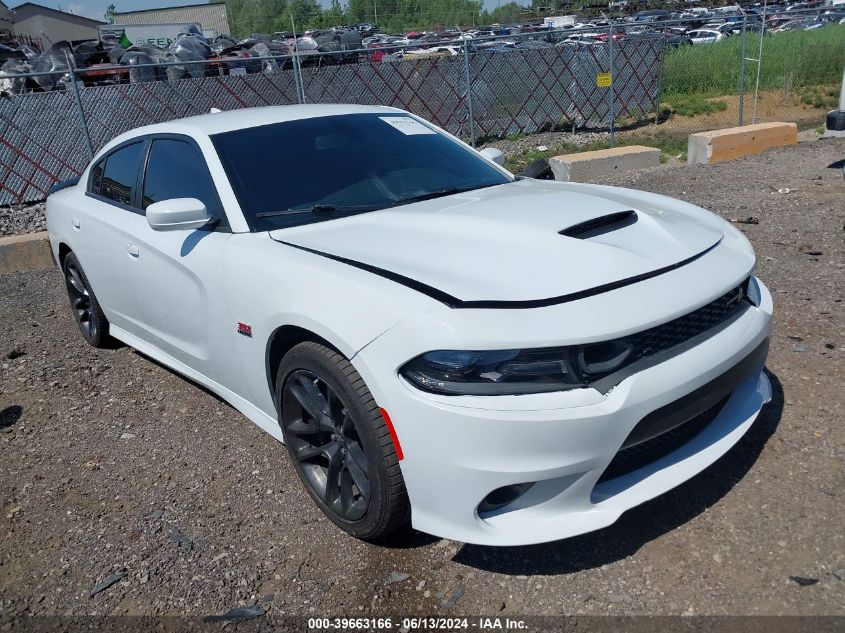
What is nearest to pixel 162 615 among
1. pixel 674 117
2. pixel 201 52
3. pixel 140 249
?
pixel 140 249

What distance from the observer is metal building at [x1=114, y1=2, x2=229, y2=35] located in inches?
2201

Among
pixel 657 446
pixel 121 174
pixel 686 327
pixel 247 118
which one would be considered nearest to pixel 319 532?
pixel 657 446

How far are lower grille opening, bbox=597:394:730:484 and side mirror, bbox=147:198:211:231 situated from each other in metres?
1.95

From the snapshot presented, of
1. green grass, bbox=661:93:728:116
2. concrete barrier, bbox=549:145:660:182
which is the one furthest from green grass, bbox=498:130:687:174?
concrete barrier, bbox=549:145:660:182

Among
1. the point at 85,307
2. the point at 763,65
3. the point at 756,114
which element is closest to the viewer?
the point at 85,307

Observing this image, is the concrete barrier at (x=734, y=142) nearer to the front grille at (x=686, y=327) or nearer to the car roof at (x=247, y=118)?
the car roof at (x=247, y=118)

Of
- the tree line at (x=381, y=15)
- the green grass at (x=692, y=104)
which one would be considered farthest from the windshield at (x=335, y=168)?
the tree line at (x=381, y=15)

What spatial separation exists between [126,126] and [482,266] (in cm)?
1179

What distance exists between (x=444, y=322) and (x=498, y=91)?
43.8ft

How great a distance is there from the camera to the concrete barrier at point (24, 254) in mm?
7531

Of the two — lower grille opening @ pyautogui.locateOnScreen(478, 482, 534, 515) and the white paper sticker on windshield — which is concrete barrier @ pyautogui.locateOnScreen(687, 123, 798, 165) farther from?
lower grille opening @ pyautogui.locateOnScreen(478, 482, 534, 515)

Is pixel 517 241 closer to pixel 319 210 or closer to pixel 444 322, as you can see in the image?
pixel 444 322

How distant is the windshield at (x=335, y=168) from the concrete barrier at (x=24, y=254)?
5.16 metres

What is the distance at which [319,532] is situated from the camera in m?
2.85
